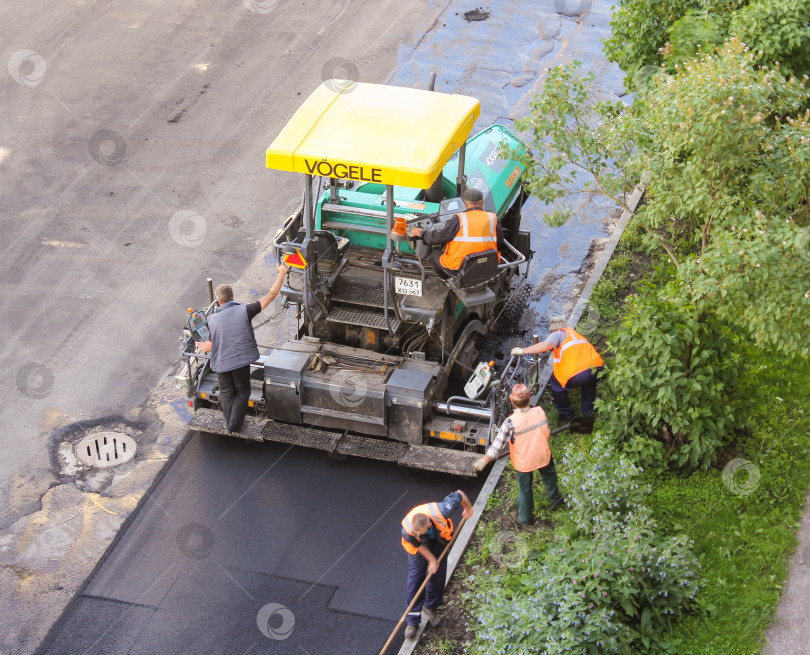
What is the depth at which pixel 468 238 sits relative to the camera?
28.1 feet

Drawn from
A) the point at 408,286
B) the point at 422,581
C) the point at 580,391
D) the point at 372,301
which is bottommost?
the point at 580,391

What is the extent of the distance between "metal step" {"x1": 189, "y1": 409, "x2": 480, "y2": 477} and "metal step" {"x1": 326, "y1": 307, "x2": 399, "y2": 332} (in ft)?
3.27

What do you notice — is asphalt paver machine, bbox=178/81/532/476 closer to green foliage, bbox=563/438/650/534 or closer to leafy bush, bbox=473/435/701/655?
green foliage, bbox=563/438/650/534

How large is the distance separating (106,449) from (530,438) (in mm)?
4140

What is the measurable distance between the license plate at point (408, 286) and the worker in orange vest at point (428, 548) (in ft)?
6.75

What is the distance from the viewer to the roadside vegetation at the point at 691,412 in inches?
267

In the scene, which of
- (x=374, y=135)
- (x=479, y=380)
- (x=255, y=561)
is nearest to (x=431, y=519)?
(x=255, y=561)

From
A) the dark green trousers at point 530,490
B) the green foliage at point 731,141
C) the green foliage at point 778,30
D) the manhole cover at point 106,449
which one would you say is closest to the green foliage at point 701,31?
the green foliage at point 778,30

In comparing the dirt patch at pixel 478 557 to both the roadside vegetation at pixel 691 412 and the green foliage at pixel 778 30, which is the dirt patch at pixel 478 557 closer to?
the roadside vegetation at pixel 691 412

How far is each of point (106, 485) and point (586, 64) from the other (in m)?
10.0

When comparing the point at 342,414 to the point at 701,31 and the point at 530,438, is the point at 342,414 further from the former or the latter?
the point at 701,31

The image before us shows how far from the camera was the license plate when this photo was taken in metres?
8.60

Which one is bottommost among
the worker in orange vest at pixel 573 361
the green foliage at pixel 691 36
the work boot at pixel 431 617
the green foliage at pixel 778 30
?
the work boot at pixel 431 617

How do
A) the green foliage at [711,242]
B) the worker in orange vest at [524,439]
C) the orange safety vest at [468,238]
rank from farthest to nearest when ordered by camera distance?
the orange safety vest at [468,238] → the worker in orange vest at [524,439] → the green foliage at [711,242]
